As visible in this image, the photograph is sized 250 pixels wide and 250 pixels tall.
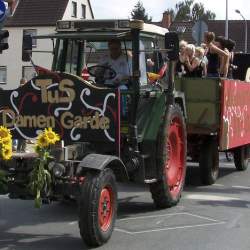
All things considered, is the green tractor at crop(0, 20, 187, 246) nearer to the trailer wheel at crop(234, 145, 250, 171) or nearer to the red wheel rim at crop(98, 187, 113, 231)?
the red wheel rim at crop(98, 187, 113, 231)

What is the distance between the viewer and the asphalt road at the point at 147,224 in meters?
7.07

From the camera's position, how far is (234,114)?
1145 cm

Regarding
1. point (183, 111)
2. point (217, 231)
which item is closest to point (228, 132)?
point (183, 111)

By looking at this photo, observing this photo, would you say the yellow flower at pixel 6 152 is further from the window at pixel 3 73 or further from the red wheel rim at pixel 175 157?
the window at pixel 3 73

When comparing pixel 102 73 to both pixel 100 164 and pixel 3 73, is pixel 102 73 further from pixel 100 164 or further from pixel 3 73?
pixel 3 73

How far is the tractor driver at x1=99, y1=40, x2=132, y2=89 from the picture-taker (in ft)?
27.6

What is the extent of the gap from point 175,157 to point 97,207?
2982 millimetres

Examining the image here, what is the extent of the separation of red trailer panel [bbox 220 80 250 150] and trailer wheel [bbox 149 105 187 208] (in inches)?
55.0

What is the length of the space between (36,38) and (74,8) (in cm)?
4712

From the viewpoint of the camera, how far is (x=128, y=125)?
26.5 feet

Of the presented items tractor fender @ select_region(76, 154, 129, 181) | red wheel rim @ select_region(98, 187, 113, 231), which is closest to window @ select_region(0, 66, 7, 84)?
tractor fender @ select_region(76, 154, 129, 181)

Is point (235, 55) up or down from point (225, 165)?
up

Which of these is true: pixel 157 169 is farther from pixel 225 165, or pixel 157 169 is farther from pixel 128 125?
pixel 225 165

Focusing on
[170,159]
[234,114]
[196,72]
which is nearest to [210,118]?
[234,114]
